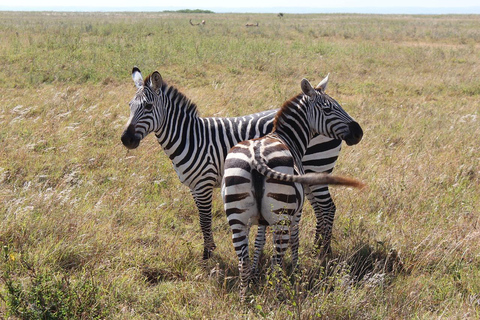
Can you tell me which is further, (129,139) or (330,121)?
(330,121)

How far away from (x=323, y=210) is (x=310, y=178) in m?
1.97

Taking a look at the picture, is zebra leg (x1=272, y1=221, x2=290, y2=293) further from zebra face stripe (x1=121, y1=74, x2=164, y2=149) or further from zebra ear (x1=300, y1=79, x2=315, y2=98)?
zebra face stripe (x1=121, y1=74, x2=164, y2=149)

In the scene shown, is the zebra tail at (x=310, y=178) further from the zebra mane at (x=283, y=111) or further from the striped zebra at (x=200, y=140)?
the striped zebra at (x=200, y=140)

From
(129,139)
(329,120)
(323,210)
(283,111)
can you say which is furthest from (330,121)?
(129,139)

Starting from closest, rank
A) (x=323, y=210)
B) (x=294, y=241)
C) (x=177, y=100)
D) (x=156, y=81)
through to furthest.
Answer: (x=294, y=241) < (x=156, y=81) < (x=177, y=100) < (x=323, y=210)

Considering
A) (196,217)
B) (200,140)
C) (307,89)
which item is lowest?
(196,217)

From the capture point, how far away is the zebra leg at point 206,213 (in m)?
4.72

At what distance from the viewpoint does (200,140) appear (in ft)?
15.8

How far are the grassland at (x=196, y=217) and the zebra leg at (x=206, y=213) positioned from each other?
14 centimetres

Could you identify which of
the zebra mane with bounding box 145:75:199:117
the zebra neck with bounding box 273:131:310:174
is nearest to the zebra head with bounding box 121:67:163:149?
the zebra mane with bounding box 145:75:199:117

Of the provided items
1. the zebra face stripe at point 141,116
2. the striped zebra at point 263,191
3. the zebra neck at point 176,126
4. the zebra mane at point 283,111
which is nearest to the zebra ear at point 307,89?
the zebra mane at point 283,111

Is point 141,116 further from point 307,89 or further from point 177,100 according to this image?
point 307,89

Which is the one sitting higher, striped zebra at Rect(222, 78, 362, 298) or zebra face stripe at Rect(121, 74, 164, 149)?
zebra face stripe at Rect(121, 74, 164, 149)

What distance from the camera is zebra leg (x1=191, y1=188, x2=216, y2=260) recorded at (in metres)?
4.72
